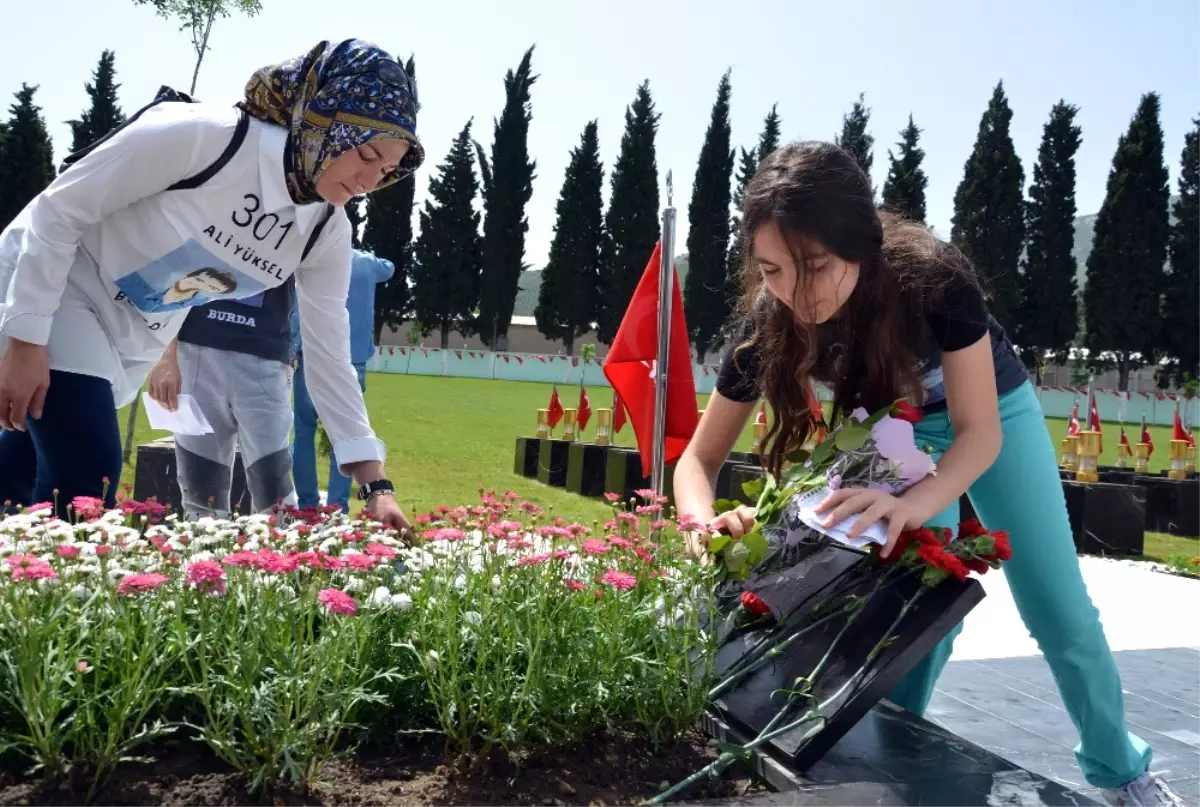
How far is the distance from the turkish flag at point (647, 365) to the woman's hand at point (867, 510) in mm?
4427

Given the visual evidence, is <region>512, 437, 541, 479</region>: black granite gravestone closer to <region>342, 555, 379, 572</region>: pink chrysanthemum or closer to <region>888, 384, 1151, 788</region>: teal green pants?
<region>888, 384, 1151, 788</region>: teal green pants

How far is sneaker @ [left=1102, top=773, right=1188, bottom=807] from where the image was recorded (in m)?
2.24

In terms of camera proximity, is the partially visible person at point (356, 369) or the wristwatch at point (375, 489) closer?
the wristwatch at point (375, 489)

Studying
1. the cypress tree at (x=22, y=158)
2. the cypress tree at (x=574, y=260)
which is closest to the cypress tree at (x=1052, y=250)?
the cypress tree at (x=574, y=260)

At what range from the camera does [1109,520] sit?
8.46 meters

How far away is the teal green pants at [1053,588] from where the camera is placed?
7.47 ft

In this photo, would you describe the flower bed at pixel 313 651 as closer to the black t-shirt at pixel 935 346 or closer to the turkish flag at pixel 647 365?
the black t-shirt at pixel 935 346

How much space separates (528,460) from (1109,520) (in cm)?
577

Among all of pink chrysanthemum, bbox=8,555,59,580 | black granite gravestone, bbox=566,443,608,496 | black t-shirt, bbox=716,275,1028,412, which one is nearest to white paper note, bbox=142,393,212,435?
pink chrysanthemum, bbox=8,555,59,580

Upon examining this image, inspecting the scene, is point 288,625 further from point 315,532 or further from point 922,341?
point 922,341

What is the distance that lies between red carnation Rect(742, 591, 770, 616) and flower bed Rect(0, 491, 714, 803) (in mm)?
87

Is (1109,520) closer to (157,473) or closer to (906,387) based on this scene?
(157,473)

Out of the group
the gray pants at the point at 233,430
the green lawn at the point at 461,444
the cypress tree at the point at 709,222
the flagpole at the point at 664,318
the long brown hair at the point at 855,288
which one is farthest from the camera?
the cypress tree at the point at 709,222

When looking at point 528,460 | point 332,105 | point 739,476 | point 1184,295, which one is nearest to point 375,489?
point 332,105
